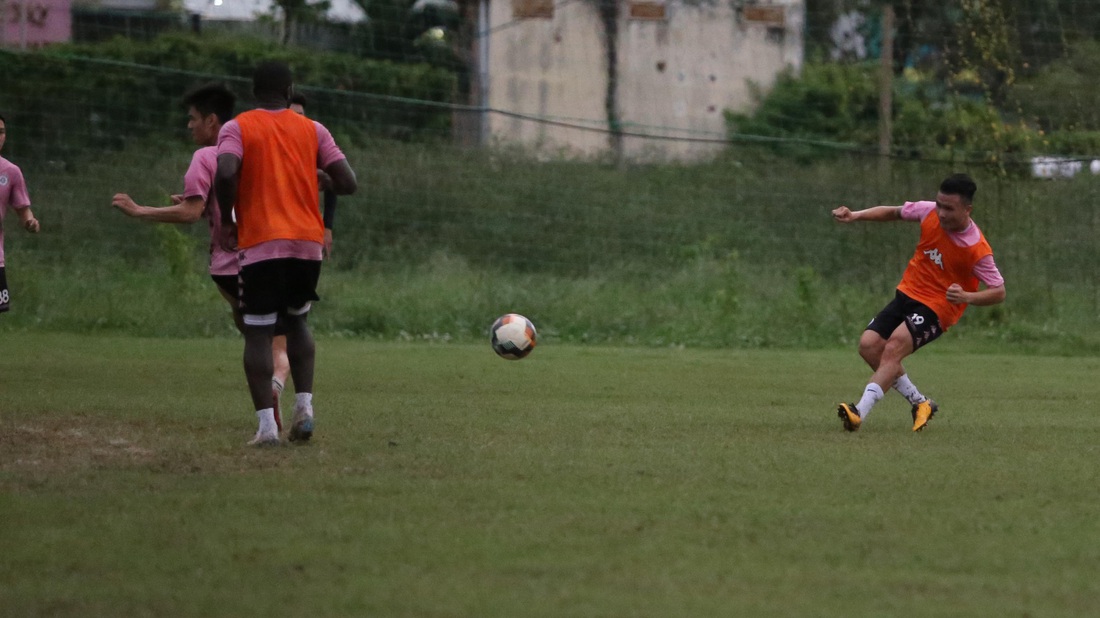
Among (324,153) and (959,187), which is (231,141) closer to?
(324,153)

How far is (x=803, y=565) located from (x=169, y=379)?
303 inches

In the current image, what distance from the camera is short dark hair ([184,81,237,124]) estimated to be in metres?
8.69

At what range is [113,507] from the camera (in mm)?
6176

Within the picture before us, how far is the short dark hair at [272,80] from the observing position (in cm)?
799

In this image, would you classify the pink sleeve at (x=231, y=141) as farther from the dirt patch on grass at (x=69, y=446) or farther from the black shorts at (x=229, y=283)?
the dirt patch on grass at (x=69, y=446)

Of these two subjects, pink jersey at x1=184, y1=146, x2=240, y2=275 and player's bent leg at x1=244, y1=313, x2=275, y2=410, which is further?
pink jersey at x1=184, y1=146, x2=240, y2=275

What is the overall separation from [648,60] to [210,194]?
15.0 meters

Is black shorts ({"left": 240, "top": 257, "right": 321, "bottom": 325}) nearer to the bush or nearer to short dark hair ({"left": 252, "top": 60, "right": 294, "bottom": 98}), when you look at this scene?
short dark hair ({"left": 252, "top": 60, "right": 294, "bottom": 98})

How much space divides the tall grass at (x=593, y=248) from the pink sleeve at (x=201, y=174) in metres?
8.34

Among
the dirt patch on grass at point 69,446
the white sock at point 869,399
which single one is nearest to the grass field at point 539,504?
the dirt patch on grass at point 69,446

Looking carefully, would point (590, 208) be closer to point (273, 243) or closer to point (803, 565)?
point (273, 243)

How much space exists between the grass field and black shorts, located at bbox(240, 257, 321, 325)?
72 centimetres

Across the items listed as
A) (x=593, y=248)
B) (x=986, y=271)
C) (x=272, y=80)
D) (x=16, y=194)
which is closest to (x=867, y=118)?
(x=593, y=248)

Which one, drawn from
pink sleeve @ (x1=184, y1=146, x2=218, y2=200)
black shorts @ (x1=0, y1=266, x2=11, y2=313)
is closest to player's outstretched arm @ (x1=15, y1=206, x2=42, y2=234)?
black shorts @ (x1=0, y1=266, x2=11, y2=313)
